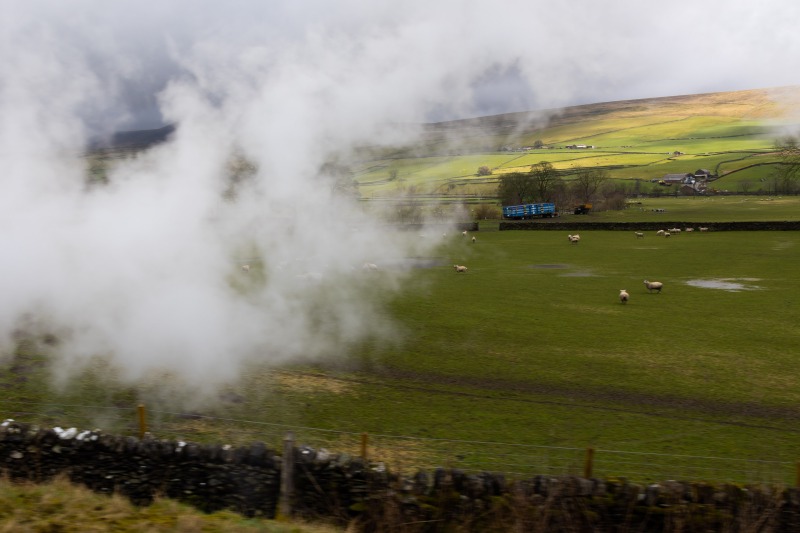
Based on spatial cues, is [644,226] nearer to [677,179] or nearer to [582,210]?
[582,210]

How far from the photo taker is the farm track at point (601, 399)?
50.9 ft

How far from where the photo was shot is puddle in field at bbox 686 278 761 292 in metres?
34.2

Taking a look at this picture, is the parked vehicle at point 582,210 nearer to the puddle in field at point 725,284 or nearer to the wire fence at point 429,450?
the puddle in field at point 725,284

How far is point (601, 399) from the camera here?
16781 mm

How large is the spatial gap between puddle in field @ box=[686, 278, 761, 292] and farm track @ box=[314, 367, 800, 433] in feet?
65.5

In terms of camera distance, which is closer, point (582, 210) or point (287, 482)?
point (287, 482)

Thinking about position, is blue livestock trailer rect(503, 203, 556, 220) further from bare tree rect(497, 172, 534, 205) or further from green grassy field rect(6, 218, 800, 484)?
green grassy field rect(6, 218, 800, 484)

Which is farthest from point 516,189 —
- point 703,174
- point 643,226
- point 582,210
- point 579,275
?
point 579,275

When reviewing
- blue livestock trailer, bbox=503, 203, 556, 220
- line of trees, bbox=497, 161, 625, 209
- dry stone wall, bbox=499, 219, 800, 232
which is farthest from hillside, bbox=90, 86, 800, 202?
dry stone wall, bbox=499, 219, 800, 232

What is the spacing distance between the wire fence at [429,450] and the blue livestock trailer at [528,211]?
83.5 metres

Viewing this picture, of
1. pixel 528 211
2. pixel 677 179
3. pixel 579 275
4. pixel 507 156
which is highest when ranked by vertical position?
pixel 507 156

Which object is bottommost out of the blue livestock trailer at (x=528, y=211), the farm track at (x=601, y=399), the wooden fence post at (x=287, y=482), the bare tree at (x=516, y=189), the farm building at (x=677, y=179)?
the wooden fence post at (x=287, y=482)

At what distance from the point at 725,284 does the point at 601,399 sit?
23323 millimetres

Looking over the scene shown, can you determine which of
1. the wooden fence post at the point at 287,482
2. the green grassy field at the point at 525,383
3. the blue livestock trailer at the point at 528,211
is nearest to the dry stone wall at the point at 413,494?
the wooden fence post at the point at 287,482
